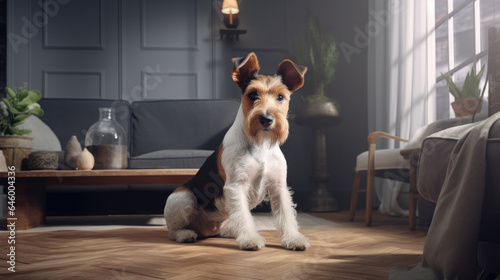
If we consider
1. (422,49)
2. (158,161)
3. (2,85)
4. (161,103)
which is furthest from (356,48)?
(2,85)

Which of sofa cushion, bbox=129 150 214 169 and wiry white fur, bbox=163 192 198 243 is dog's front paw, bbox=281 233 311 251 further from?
sofa cushion, bbox=129 150 214 169

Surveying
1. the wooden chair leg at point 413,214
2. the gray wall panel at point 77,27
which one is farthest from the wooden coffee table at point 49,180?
the gray wall panel at point 77,27

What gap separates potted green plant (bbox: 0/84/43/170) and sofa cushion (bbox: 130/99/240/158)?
3.75ft

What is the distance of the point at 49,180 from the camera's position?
9.48 feet

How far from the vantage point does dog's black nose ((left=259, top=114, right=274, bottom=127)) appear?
1.73m

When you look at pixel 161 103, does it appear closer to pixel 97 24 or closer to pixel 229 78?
pixel 229 78

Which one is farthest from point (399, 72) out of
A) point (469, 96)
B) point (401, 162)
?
point (401, 162)

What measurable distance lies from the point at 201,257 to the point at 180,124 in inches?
96.4

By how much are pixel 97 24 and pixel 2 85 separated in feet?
5.54

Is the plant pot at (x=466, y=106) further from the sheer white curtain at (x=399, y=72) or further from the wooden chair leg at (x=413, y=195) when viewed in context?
the sheer white curtain at (x=399, y=72)

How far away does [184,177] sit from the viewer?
9.11 ft

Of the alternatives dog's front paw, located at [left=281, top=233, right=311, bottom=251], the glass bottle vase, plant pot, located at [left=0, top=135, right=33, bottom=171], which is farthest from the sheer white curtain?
plant pot, located at [left=0, top=135, right=33, bottom=171]

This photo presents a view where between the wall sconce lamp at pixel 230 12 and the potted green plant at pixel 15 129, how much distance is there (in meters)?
2.41
